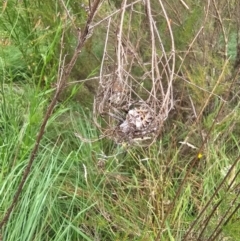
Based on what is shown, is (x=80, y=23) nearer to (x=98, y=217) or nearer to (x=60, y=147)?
(x=60, y=147)

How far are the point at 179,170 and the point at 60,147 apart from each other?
494mm

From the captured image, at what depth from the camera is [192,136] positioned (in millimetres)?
2518

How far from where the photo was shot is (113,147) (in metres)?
2.45

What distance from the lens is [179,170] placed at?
2.39m

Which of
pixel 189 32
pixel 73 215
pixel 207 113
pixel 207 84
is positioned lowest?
pixel 73 215

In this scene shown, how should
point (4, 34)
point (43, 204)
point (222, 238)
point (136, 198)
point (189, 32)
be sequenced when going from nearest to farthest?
point (222, 238), point (43, 204), point (136, 198), point (189, 32), point (4, 34)

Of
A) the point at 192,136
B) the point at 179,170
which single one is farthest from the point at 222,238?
the point at 192,136

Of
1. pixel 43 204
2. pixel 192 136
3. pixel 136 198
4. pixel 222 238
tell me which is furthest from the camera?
pixel 192 136

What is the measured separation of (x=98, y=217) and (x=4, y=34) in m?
1.07

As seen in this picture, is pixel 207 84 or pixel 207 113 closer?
pixel 207 84

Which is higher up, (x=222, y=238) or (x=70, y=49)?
(x=70, y=49)

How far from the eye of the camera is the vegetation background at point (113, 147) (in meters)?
2.06

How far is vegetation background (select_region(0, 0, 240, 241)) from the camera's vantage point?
6.75 ft

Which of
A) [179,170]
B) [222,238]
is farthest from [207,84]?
[222,238]
